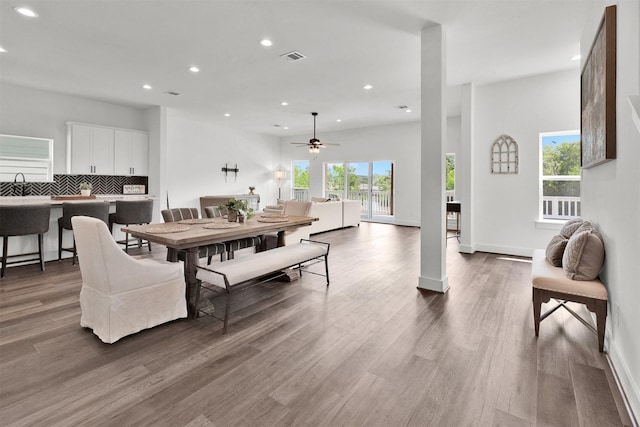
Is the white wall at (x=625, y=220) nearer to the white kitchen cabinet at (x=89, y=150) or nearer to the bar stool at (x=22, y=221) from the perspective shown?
the bar stool at (x=22, y=221)

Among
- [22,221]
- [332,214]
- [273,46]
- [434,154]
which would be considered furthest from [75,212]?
[332,214]

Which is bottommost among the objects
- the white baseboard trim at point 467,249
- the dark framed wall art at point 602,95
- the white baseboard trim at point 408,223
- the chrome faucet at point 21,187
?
the white baseboard trim at point 467,249

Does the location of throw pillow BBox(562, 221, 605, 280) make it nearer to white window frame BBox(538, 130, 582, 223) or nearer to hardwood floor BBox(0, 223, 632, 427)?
hardwood floor BBox(0, 223, 632, 427)

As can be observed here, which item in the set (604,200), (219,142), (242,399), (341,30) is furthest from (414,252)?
(219,142)

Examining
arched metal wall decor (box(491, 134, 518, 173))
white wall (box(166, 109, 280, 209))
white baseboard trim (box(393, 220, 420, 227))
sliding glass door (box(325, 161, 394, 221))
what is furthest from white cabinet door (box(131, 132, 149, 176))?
arched metal wall decor (box(491, 134, 518, 173))

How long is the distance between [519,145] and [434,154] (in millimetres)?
2649

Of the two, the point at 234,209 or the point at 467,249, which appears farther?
the point at 467,249

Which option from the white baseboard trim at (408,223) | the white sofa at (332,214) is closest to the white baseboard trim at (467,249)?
the white sofa at (332,214)

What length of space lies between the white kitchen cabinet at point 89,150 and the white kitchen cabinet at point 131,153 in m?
0.13

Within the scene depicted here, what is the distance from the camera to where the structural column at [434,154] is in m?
3.48

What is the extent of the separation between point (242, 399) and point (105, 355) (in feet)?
3.78

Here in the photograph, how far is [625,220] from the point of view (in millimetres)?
1909

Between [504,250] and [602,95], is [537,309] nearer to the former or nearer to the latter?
[602,95]

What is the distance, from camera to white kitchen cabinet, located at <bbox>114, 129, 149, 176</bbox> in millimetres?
6629
